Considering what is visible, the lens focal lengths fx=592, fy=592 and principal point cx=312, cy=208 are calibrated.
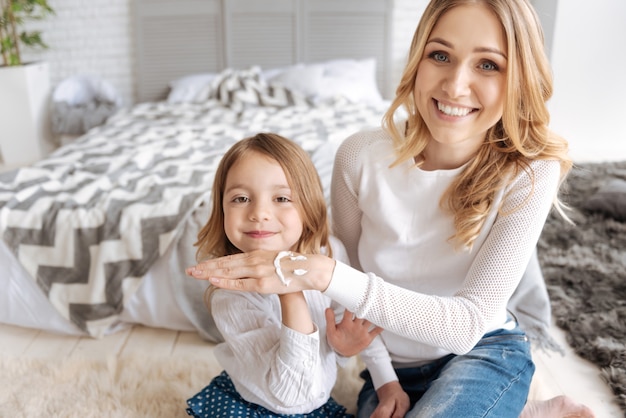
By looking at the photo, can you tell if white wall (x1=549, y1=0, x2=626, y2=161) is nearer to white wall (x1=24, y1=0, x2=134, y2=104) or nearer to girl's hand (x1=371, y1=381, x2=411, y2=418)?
white wall (x1=24, y1=0, x2=134, y2=104)

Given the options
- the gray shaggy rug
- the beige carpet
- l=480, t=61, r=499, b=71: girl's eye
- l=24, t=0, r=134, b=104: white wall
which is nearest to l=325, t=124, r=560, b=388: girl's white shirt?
l=480, t=61, r=499, b=71: girl's eye

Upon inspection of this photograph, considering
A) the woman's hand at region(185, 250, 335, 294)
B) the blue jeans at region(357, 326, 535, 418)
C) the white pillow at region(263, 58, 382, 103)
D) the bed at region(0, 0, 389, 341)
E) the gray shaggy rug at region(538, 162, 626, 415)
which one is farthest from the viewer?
the white pillow at region(263, 58, 382, 103)

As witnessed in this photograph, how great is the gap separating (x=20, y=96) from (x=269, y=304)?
346 centimetres

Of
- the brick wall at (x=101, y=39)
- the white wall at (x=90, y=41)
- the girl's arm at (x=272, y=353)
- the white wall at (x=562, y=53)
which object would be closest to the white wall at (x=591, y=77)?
the white wall at (x=562, y=53)

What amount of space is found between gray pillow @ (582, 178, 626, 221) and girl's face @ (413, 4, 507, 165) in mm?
1871

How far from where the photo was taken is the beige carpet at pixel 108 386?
1578mm

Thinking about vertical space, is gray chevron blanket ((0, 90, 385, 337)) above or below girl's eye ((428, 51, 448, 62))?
below

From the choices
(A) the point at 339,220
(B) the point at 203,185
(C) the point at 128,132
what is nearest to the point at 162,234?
(B) the point at 203,185

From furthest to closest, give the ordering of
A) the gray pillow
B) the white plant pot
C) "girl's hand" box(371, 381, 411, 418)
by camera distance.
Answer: the white plant pot < the gray pillow < "girl's hand" box(371, 381, 411, 418)

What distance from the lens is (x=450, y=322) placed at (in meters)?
1.10

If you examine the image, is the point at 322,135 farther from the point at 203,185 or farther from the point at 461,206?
the point at 461,206

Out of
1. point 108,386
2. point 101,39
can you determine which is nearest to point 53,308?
point 108,386

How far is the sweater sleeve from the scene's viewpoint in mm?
1068

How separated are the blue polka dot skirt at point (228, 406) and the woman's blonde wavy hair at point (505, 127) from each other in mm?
488
